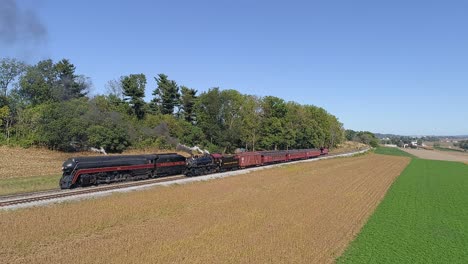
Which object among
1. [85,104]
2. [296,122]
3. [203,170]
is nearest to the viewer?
[203,170]

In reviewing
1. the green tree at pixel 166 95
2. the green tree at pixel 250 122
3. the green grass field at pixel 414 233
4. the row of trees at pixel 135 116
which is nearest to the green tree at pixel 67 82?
the row of trees at pixel 135 116

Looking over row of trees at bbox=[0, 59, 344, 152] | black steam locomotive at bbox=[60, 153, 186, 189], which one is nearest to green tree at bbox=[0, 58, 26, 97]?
row of trees at bbox=[0, 59, 344, 152]

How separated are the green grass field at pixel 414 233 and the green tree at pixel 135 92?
65.4m

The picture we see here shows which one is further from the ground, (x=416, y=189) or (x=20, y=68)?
(x=20, y=68)

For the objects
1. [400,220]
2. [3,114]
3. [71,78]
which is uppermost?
[71,78]

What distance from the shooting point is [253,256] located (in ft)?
50.5

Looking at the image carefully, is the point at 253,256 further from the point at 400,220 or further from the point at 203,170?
the point at 203,170

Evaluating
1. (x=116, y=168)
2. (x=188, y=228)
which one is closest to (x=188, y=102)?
(x=116, y=168)

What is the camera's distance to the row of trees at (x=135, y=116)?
5962 cm

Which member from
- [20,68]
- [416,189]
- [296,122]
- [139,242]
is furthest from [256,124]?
[139,242]

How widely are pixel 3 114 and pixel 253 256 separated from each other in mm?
58583

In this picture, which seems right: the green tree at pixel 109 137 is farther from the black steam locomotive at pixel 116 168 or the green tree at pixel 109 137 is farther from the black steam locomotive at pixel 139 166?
the black steam locomotive at pixel 116 168

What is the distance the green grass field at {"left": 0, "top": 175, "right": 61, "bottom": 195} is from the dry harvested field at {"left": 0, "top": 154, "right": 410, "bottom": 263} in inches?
400

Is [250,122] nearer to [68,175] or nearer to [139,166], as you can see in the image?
[139,166]
